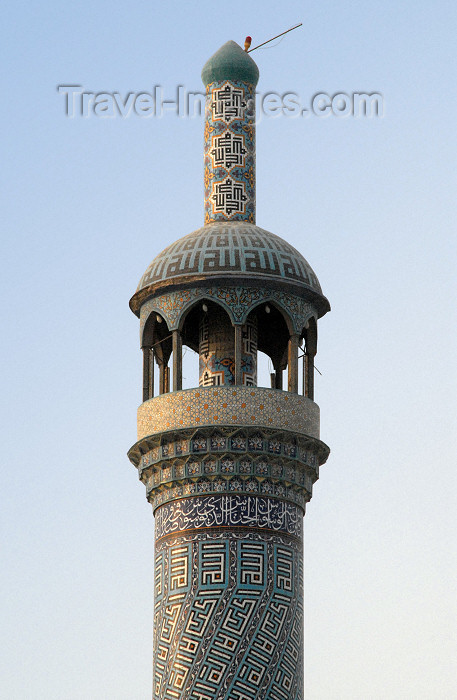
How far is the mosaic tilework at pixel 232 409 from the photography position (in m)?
27.2

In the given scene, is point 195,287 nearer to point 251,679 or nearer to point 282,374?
point 282,374

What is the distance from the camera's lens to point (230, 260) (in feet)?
91.1

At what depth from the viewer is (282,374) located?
29359mm

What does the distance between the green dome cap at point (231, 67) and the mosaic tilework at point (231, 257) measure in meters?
2.36

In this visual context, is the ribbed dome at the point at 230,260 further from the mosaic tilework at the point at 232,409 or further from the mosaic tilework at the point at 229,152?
the mosaic tilework at the point at 232,409

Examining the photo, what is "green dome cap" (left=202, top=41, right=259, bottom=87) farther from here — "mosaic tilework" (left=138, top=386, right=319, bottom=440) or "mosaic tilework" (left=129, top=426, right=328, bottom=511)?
"mosaic tilework" (left=129, top=426, right=328, bottom=511)

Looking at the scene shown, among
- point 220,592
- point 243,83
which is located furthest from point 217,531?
point 243,83

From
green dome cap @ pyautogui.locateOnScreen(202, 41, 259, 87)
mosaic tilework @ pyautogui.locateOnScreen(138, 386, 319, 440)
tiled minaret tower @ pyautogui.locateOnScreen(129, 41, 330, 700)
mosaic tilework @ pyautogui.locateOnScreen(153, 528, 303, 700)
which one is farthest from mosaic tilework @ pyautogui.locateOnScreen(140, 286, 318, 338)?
green dome cap @ pyautogui.locateOnScreen(202, 41, 259, 87)

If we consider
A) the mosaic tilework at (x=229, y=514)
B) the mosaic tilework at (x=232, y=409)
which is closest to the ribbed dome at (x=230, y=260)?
the mosaic tilework at (x=232, y=409)

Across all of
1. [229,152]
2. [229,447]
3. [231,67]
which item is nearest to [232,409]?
[229,447]

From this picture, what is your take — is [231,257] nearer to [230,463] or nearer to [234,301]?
[234,301]

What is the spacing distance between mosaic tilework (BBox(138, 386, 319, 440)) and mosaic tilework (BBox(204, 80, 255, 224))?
295 cm

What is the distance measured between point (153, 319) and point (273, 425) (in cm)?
245

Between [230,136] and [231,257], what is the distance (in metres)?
2.29
